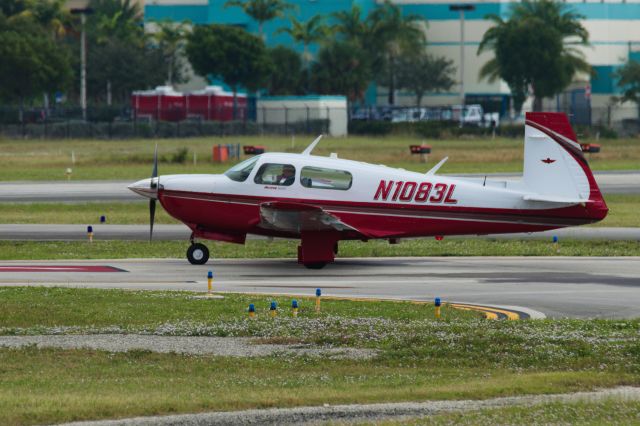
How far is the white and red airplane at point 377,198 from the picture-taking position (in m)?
25.8

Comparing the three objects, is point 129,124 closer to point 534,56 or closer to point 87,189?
point 534,56

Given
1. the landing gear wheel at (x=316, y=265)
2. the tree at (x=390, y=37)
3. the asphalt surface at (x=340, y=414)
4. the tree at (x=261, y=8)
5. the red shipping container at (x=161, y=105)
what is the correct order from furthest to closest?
the tree at (x=390, y=37) < the tree at (x=261, y=8) < the red shipping container at (x=161, y=105) < the landing gear wheel at (x=316, y=265) < the asphalt surface at (x=340, y=414)

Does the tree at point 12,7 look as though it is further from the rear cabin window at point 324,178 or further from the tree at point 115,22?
the rear cabin window at point 324,178

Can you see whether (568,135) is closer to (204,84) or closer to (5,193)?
(5,193)

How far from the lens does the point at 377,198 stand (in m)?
26.3

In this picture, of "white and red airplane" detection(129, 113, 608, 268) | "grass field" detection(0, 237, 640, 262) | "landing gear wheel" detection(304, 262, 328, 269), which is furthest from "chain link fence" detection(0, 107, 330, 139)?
"landing gear wheel" detection(304, 262, 328, 269)

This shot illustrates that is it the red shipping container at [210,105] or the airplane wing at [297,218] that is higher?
the red shipping container at [210,105]

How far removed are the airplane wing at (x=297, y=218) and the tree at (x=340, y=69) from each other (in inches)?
3194

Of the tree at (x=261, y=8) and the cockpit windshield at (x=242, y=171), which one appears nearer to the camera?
the cockpit windshield at (x=242, y=171)

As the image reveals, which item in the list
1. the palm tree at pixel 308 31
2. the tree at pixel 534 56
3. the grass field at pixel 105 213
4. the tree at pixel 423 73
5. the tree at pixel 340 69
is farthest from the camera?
the tree at pixel 423 73

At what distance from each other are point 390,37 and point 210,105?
80.2 feet

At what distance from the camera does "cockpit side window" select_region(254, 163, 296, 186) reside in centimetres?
2638

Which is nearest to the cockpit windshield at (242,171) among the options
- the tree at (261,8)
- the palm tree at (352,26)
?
the tree at (261,8)

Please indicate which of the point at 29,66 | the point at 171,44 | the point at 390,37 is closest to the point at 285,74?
the point at 171,44
